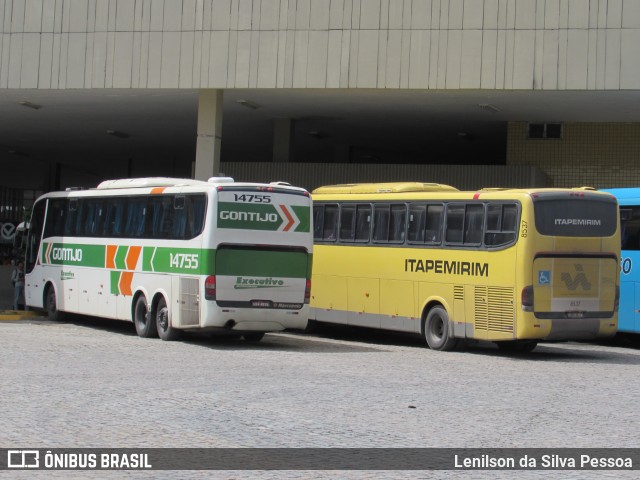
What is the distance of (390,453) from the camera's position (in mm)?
10062

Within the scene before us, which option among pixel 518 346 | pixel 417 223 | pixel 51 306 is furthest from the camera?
pixel 51 306

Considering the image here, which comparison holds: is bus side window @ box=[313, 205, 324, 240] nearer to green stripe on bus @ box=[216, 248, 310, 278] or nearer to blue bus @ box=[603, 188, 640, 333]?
green stripe on bus @ box=[216, 248, 310, 278]

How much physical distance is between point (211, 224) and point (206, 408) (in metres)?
8.76

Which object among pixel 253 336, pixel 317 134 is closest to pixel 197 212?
pixel 253 336

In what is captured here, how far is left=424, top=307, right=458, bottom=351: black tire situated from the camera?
2156 centimetres

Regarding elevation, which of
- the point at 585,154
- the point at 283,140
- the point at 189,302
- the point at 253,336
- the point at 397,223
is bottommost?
the point at 253,336

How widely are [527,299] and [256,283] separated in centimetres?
494

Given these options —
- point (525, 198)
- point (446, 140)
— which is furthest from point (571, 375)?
point (446, 140)

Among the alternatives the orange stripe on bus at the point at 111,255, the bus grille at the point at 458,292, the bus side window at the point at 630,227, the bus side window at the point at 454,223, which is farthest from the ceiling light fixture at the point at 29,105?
the bus side window at the point at 630,227

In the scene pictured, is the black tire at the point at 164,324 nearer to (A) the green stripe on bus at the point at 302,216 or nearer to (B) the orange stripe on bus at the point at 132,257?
(B) the orange stripe on bus at the point at 132,257

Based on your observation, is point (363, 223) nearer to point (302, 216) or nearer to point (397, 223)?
point (397, 223)

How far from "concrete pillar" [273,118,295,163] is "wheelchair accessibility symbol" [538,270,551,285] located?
16.4m

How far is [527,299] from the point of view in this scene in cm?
1991

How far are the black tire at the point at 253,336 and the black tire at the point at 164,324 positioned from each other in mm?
1549
